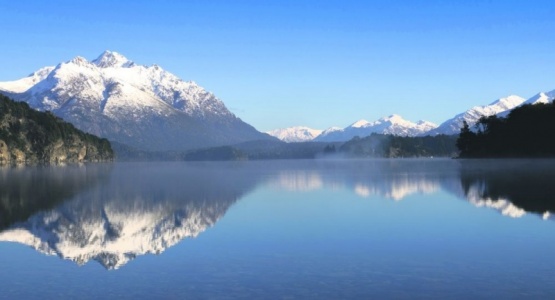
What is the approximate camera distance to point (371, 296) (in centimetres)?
2355

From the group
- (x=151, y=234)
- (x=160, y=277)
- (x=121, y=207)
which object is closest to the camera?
(x=160, y=277)

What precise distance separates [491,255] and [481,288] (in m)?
7.87

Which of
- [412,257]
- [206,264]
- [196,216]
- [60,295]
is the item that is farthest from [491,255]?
[196,216]

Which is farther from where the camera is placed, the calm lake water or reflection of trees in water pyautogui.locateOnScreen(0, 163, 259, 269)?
reflection of trees in water pyautogui.locateOnScreen(0, 163, 259, 269)

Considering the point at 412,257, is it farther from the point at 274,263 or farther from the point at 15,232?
the point at 15,232

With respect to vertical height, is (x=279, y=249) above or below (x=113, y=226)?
below

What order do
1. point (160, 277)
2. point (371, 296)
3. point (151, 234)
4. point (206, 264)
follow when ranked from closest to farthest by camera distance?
point (371, 296) → point (160, 277) → point (206, 264) → point (151, 234)

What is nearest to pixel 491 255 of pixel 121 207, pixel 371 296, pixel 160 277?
pixel 371 296

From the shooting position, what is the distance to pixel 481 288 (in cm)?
2459

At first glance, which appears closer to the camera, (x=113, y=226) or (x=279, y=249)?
(x=279, y=249)

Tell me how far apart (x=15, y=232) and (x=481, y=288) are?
3149 cm

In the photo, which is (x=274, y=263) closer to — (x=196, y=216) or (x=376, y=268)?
(x=376, y=268)

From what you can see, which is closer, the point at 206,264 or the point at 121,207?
the point at 206,264

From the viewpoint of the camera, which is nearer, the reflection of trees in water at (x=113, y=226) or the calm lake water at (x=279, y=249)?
the calm lake water at (x=279, y=249)
